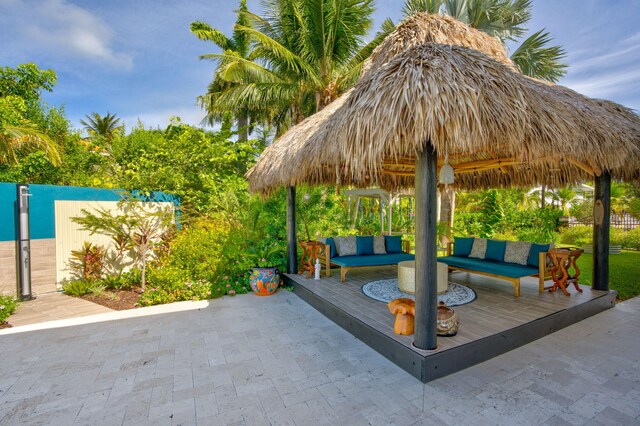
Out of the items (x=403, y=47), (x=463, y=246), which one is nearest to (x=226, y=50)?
(x=403, y=47)

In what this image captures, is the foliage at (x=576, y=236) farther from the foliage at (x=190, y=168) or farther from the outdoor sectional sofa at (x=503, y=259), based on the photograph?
the foliage at (x=190, y=168)

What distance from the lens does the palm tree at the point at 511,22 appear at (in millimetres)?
9328

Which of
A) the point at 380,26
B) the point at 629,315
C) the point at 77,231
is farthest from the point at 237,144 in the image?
the point at 629,315

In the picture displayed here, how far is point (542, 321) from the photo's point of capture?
12.2 feet

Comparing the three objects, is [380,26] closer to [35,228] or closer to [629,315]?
[629,315]

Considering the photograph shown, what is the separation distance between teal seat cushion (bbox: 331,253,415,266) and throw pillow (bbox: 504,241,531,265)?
5.89 feet

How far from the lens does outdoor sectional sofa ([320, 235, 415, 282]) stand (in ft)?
19.1

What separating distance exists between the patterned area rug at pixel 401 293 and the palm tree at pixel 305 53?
7.20 m

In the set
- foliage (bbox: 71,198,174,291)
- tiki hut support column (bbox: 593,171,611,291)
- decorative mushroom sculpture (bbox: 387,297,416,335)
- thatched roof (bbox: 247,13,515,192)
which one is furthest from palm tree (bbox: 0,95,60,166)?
tiki hut support column (bbox: 593,171,611,291)

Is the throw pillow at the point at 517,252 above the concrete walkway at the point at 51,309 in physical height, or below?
above

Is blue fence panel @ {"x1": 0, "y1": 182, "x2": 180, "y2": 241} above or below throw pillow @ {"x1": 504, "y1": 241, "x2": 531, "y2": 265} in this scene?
above

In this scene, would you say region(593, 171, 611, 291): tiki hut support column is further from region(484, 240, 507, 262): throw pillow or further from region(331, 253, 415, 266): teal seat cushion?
region(331, 253, 415, 266): teal seat cushion

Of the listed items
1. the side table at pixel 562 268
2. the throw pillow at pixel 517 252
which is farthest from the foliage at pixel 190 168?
the side table at pixel 562 268

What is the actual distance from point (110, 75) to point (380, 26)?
9910mm
